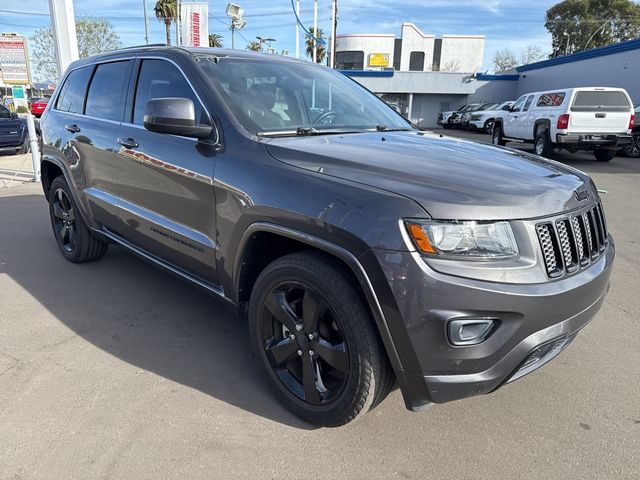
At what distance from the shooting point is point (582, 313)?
86.7 inches

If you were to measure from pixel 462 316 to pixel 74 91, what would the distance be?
4289 millimetres

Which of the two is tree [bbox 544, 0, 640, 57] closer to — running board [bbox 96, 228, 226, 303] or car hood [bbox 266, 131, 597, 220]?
car hood [bbox 266, 131, 597, 220]

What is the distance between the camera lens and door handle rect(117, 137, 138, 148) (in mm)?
3387

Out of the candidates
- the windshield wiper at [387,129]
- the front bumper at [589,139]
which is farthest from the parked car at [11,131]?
the front bumper at [589,139]

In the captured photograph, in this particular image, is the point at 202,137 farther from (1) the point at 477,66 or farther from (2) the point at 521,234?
(1) the point at 477,66

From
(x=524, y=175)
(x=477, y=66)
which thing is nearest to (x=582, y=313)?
(x=524, y=175)

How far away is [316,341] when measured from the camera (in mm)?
2346

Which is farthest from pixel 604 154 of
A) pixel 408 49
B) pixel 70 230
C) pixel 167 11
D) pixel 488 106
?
pixel 408 49

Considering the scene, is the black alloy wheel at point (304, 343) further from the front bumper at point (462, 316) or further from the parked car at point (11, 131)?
the parked car at point (11, 131)

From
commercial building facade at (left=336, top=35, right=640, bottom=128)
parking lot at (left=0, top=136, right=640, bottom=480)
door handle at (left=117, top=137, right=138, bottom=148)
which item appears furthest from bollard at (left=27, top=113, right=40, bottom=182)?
commercial building facade at (left=336, top=35, right=640, bottom=128)

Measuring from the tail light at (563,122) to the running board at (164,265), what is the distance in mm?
11979

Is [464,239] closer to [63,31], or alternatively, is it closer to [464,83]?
[63,31]

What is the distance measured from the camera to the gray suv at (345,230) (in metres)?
1.93

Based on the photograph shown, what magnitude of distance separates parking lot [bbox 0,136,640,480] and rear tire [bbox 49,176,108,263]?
0.88 m
